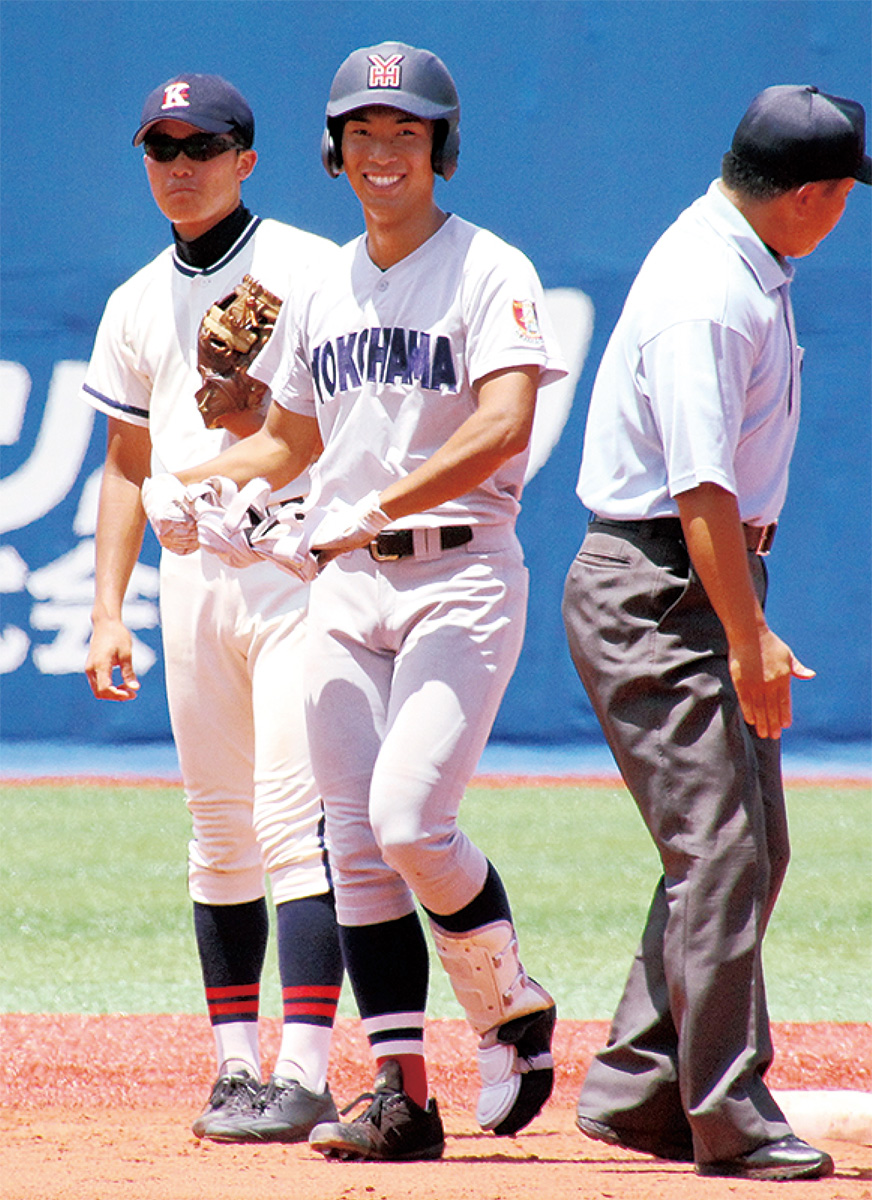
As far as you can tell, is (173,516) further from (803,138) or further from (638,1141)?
(638,1141)

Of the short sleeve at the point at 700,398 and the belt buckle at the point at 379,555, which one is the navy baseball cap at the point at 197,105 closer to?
the belt buckle at the point at 379,555

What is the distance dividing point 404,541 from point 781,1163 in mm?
1194

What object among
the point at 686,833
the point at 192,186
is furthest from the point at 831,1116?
the point at 192,186

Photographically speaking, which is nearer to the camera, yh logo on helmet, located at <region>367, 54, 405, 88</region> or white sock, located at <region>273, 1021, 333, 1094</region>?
yh logo on helmet, located at <region>367, 54, 405, 88</region>

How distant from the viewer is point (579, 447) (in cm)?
786

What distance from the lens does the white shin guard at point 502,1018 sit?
115 inches

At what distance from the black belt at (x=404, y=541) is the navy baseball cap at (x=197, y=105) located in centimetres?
97

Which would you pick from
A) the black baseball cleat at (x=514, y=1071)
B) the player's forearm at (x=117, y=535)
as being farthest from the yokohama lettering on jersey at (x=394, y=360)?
the black baseball cleat at (x=514, y=1071)

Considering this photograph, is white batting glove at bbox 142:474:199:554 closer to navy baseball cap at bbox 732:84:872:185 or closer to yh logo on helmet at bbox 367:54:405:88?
yh logo on helmet at bbox 367:54:405:88

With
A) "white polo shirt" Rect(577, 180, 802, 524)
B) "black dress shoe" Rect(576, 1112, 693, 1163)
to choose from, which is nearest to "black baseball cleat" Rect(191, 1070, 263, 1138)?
"black dress shoe" Rect(576, 1112, 693, 1163)

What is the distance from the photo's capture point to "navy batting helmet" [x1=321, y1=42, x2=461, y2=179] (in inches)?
116

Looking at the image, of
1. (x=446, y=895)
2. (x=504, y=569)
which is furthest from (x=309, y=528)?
(x=446, y=895)

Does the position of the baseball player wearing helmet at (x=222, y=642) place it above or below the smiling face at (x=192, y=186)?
below

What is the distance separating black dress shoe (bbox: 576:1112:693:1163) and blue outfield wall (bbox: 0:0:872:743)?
4.85 m
